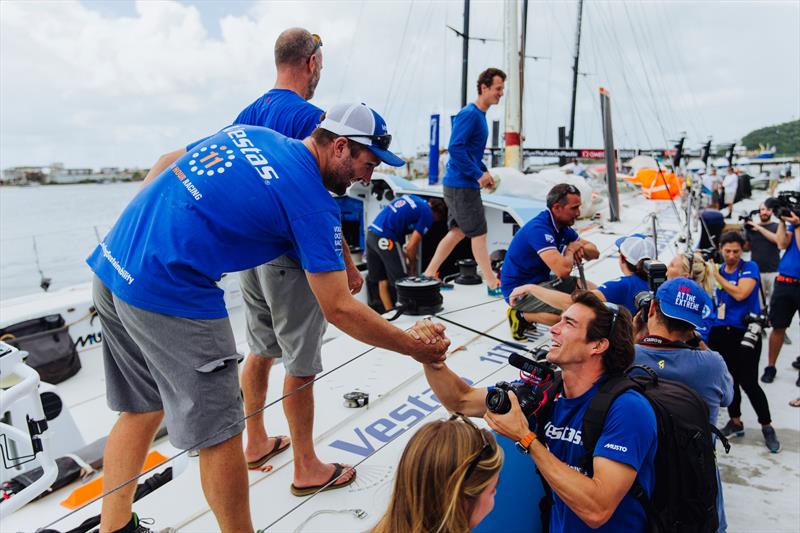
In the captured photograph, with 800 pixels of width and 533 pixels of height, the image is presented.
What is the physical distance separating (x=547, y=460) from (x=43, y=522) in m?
2.34

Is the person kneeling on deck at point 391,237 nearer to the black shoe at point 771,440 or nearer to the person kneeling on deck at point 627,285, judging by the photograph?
the person kneeling on deck at point 627,285

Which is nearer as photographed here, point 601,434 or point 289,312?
point 601,434

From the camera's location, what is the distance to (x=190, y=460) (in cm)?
235

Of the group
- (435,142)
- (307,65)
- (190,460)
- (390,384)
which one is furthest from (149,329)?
(435,142)

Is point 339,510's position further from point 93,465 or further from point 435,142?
point 435,142

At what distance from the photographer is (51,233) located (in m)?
6.43

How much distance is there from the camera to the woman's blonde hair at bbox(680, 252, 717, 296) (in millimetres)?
3328

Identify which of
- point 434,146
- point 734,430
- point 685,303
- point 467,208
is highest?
point 434,146

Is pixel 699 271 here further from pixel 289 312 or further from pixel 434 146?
pixel 434 146

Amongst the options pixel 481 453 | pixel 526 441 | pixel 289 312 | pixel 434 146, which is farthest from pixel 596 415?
pixel 434 146

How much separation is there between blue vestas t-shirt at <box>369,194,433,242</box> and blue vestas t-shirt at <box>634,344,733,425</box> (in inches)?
146

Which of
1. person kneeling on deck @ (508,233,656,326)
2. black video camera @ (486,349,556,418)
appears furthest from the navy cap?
person kneeling on deck @ (508,233,656,326)

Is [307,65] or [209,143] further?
[307,65]

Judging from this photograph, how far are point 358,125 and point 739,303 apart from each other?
3518mm
